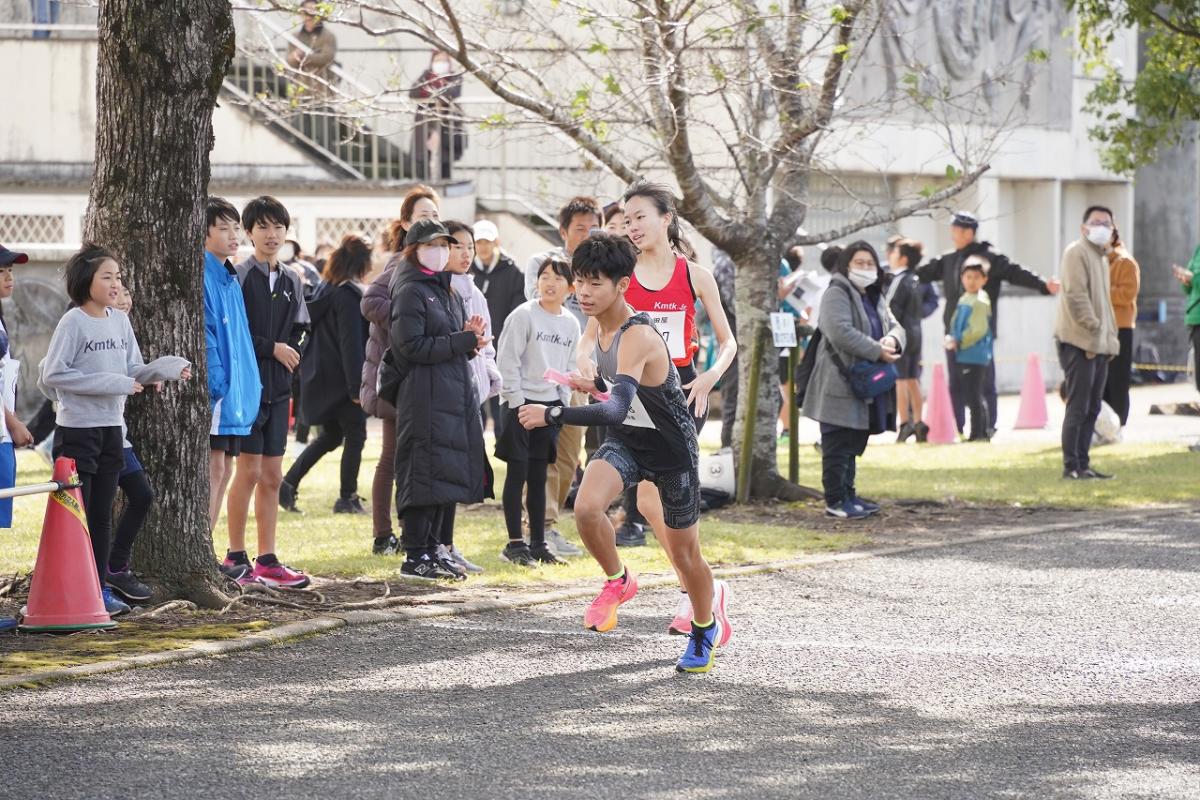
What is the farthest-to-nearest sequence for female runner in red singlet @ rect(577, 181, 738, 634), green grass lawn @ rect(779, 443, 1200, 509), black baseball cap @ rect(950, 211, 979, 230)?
black baseball cap @ rect(950, 211, 979, 230), green grass lawn @ rect(779, 443, 1200, 509), female runner in red singlet @ rect(577, 181, 738, 634)

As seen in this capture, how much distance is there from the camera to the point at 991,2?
29.0 metres

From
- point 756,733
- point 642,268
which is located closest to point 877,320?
point 642,268

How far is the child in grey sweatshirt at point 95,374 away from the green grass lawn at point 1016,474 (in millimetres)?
6636

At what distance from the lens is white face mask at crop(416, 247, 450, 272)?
31.3 ft

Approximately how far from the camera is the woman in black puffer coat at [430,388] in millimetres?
9469

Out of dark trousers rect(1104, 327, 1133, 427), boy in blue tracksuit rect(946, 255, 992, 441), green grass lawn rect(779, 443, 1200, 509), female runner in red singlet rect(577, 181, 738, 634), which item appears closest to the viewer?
female runner in red singlet rect(577, 181, 738, 634)

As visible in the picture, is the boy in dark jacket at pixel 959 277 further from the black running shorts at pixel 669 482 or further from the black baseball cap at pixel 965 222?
the black running shorts at pixel 669 482

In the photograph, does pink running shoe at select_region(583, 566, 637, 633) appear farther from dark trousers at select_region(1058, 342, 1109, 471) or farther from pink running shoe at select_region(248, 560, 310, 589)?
dark trousers at select_region(1058, 342, 1109, 471)

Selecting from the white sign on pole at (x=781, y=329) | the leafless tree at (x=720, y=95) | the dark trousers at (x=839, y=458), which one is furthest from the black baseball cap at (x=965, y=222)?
the dark trousers at (x=839, y=458)

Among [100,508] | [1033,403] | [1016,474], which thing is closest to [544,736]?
[100,508]

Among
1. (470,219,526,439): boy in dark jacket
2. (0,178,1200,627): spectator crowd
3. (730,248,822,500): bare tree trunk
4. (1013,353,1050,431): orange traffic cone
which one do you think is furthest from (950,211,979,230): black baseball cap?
(470,219,526,439): boy in dark jacket

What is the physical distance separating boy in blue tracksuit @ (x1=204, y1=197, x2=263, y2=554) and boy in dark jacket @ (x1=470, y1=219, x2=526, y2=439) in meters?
3.73

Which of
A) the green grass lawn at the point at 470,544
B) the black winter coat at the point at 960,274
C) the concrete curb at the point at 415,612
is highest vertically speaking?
the black winter coat at the point at 960,274

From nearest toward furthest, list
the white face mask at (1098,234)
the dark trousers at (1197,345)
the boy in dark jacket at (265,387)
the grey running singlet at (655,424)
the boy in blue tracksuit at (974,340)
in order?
the grey running singlet at (655,424) < the boy in dark jacket at (265,387) < the white face mask at (1098,234) < the dark trousers at (1197,345) < the boy in blue tracksuit at (974,340)
